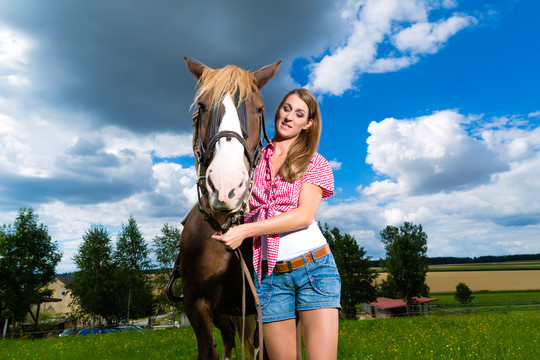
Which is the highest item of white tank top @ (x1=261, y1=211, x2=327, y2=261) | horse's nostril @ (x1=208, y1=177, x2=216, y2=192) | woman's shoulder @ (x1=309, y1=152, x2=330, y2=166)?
woman's shoulder @ (x1=309, y1=152, x2=330, y2=166)

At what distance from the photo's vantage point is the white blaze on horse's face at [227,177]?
1.80 m

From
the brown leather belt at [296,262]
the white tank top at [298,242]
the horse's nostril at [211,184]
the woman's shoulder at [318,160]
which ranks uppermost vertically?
the woman's shoulder at [318,160]

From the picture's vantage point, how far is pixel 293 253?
2.23 meters

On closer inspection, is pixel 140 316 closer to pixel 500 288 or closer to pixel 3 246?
pixel 3 246

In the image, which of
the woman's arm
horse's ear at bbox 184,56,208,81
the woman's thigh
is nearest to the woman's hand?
the woman's arm

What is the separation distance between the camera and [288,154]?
241 centimetres

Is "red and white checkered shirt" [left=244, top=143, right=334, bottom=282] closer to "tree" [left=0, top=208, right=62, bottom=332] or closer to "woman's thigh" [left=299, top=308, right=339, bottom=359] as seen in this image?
"woman's thigh" [left=299, top=308, right=339, bottom=359]

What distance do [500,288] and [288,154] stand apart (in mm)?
81625

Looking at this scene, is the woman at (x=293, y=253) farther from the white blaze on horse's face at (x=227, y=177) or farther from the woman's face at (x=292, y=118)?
the white blaze on horse's face at (x=227, y=177)

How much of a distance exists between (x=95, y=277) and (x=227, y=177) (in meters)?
38.2

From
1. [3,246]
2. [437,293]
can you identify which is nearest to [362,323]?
[3,246]

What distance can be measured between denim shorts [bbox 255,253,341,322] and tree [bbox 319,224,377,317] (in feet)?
111

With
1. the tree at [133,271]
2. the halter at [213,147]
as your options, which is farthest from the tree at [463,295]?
the halter at [213,147]

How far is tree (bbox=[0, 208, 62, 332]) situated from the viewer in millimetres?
24969
